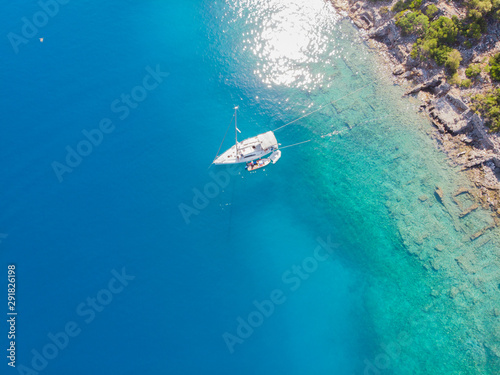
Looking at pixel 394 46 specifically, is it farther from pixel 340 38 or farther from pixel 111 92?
pixel 111 92

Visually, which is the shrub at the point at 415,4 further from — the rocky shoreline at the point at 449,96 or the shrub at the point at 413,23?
the rocky shoreline at the point at 449,96

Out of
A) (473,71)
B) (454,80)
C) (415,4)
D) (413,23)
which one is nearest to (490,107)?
(473,71)

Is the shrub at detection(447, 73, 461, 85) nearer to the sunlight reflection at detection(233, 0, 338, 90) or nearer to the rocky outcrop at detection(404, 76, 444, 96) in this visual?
the rocky outcrop at detection(404, 76, 444, 96)

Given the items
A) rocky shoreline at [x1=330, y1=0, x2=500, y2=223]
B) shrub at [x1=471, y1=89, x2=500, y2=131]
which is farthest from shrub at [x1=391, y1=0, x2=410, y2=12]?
shrub at [x1=471, y1=89, x2=500, y2=131]

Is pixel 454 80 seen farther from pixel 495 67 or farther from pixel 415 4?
pixel 415 4

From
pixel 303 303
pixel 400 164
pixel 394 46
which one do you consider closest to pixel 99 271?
pixel 303 303

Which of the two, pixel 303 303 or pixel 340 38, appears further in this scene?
pixel 340 38
